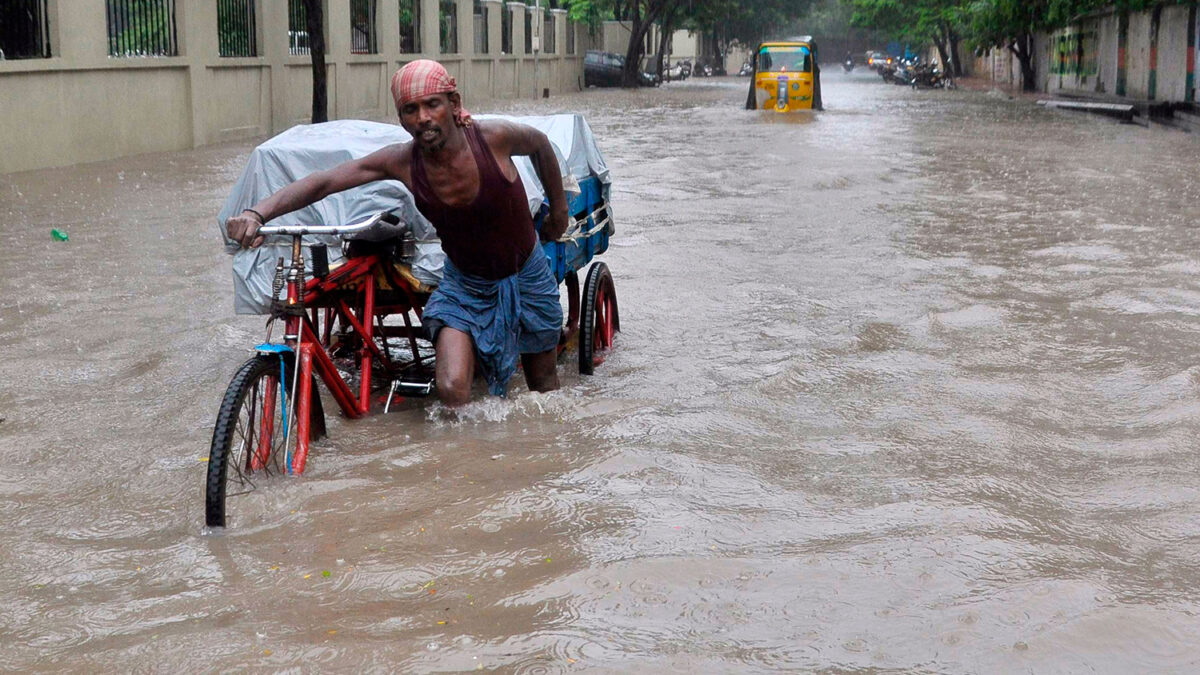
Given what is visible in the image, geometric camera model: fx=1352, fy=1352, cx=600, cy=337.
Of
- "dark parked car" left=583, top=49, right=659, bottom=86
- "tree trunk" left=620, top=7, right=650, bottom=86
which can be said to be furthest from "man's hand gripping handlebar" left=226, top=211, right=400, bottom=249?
"dark parked car" left=583, top=49, right=659, bottom=86

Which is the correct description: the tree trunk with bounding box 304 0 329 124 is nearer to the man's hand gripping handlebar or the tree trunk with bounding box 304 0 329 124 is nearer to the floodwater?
the floodwater

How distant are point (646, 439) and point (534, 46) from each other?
121 ft

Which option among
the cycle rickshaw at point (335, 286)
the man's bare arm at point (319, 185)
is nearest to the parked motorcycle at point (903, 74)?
the cycle rickshaw at point (335, 286)

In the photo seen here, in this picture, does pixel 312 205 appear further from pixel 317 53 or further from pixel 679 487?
pixel 317 53

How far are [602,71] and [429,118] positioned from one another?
1901 inches

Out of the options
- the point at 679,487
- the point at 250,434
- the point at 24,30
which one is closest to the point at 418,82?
the point at 250,434

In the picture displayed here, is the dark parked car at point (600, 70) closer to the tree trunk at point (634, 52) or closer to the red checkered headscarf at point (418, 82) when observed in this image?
the tree trunk at point (634, 52)

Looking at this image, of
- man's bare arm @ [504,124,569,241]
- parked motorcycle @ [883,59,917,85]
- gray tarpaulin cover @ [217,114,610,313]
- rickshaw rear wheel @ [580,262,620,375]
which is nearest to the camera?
man's bare arm @ [504,124,569,241]

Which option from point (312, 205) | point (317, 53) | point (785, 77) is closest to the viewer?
point (312, 205)

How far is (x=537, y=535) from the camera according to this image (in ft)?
13.9

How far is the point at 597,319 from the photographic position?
664 cm

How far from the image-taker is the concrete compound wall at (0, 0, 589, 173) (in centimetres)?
1542

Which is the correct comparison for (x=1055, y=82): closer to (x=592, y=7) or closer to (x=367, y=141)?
(x=592, y=7)

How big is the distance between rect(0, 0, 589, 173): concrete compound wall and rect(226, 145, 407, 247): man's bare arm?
11.5 metres
